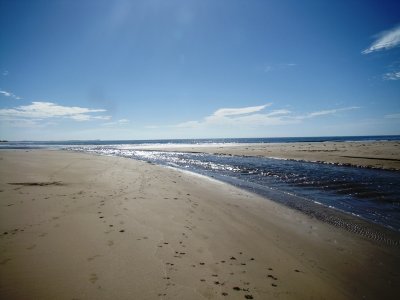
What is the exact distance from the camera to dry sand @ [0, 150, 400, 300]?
447cm

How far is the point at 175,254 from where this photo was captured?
578 cm

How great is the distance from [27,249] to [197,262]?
388 cm

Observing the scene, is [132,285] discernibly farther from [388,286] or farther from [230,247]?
[388,286]

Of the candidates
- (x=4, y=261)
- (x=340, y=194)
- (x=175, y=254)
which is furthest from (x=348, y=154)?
(x=4, y=261)

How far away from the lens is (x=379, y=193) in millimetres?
12984

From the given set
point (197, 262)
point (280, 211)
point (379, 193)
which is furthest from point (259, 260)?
point (379, 193)

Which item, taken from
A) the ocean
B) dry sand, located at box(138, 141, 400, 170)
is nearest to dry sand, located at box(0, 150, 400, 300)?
the ocean

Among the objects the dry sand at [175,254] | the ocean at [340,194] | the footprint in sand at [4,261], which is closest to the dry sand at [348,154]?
the ocean at [340,194]

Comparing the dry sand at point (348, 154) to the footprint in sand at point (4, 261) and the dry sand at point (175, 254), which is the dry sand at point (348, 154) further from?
the footprint in sand at point (4, 261)

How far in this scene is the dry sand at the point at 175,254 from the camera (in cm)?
447

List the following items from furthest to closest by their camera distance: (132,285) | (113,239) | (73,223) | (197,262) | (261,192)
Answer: (261,192) < (73,223) < (113,239) < (197,262) < (132,285)

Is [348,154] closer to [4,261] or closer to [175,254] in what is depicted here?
[175,254]

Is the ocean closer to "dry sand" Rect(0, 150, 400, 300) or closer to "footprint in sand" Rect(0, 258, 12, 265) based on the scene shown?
"dry sand" Rect(0, 150, 400, 300)

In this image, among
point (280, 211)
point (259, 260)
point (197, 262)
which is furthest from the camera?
point (280, 211)
